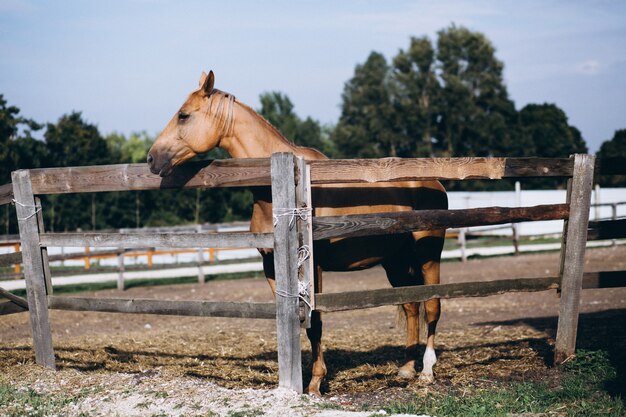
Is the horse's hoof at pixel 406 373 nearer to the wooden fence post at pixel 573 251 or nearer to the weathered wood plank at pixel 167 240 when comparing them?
the wooden fence post at pixel 573 251

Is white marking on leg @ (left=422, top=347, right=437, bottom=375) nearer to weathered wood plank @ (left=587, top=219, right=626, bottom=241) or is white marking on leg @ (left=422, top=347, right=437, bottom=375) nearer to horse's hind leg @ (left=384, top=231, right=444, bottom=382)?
horse's hind leg @ (left=384, top=231, right=444, bottom=382)

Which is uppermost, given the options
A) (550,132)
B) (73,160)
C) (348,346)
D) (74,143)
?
(550,132)

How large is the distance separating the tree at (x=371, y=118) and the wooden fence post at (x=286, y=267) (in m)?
47.1

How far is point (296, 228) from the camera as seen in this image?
4859 millimetres

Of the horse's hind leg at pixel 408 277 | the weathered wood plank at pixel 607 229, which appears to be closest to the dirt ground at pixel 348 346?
the horse's hind leg at pixel 408 277

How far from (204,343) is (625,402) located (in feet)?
16.8

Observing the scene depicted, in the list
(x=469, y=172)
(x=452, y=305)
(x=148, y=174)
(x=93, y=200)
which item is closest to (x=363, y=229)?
(x=469, y=172)

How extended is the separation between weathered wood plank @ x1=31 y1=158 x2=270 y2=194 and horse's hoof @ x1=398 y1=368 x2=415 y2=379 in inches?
94.7

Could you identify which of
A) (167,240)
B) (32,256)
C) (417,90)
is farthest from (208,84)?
(417,90)

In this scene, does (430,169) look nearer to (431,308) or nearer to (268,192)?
(268,192)

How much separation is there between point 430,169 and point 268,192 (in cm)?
137

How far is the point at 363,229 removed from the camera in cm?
512

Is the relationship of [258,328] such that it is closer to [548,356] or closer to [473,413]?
[548,356]

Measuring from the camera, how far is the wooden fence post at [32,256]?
19.9ft
